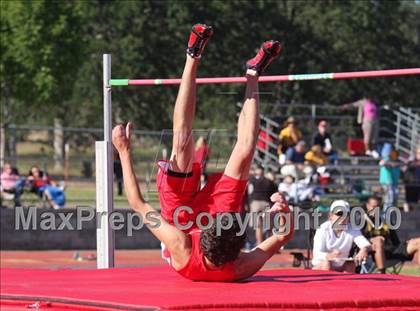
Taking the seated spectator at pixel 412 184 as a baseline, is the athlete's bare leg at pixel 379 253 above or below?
below

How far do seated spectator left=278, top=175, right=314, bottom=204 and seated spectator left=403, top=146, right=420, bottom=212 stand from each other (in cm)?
202

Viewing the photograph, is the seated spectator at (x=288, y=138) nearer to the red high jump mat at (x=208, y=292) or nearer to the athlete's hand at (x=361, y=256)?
the athlete's hand at (x=361, y=256)

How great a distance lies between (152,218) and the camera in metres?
6.41

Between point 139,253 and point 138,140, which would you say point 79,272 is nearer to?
point 139,253

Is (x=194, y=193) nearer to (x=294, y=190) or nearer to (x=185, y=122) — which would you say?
(x=185, y=122)

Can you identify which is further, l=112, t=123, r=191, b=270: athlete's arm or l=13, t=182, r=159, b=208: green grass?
l=13, t=182, r=159, b=208: green grass

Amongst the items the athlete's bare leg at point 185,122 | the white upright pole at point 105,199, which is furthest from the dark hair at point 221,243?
the white upright pole at point 105,199

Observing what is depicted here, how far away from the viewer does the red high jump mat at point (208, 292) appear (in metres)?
5.58

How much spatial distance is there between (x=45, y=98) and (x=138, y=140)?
11.0 feet

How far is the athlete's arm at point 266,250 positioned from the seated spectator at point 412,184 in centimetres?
1161

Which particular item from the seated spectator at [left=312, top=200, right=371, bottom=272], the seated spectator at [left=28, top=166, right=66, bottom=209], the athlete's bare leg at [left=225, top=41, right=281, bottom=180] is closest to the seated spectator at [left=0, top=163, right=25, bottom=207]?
the seated spectator at [left=28, top=166, right=66, bottom=209]

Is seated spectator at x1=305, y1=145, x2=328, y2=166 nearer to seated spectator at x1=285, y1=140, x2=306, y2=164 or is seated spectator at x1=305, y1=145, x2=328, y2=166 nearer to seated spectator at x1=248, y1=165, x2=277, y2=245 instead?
seated spectator at x1=285, y1=140, x2=306, y2=164

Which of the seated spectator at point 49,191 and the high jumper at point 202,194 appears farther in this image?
the seated spectator at point 49,191

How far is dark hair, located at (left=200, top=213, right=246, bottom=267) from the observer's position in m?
6.23
